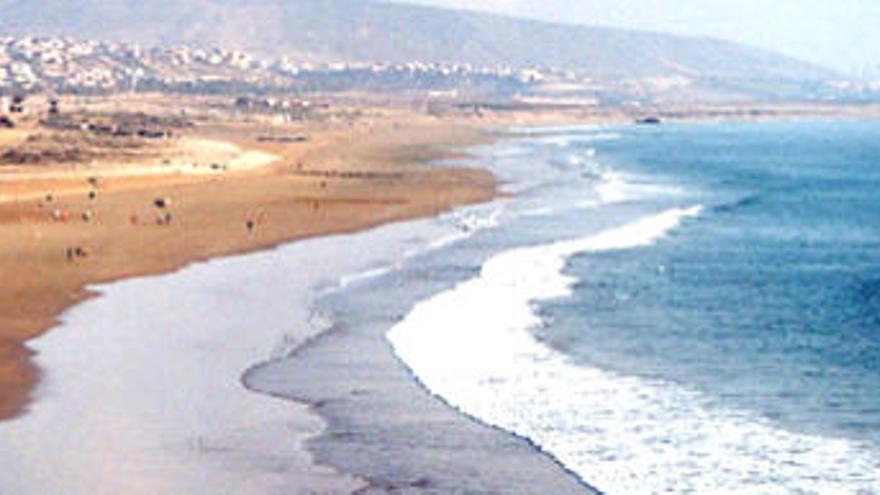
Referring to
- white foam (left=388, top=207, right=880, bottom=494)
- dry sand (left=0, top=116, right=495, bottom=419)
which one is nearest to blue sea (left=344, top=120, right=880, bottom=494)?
white foam (left=388, top=207, right=880, bottom=494)

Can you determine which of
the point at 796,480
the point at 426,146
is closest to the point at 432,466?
the point at 796,480

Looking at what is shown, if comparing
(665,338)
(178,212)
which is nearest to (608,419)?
(665,338)

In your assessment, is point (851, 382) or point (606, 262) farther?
point (606, 262)

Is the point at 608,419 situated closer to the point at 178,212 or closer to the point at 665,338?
the point at 665,338

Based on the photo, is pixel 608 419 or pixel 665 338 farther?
pixel 665 338

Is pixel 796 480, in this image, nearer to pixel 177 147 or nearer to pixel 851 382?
pixel 851 382

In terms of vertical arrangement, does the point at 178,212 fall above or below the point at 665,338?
below
